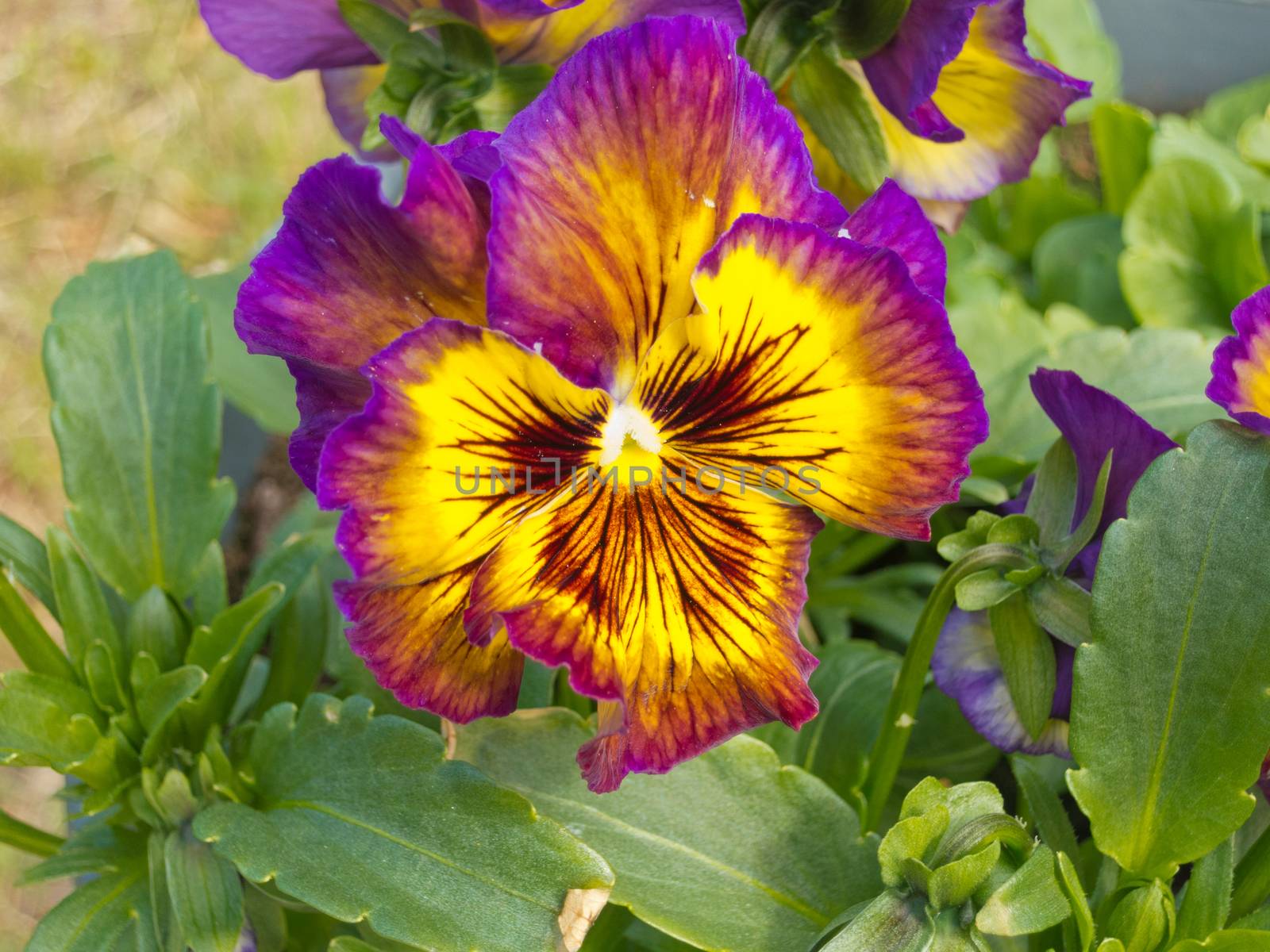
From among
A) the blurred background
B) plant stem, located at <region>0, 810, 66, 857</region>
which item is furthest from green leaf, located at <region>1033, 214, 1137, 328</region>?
the blurred background

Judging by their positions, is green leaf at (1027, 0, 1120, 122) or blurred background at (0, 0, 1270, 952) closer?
green leaf at (1027, 0, 1120, 122)

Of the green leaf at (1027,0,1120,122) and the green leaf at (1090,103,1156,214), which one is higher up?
the green leaf at (1027,0,1120,122)

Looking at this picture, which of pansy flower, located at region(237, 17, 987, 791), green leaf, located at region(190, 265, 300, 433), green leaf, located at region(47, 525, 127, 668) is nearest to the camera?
pansy flower, located at region(237, 17, 987, 791)

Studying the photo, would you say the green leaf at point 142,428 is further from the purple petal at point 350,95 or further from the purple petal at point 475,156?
the purple petal at point 475,156

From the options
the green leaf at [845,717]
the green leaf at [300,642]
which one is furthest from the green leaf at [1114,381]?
the green leaf at [300,642]

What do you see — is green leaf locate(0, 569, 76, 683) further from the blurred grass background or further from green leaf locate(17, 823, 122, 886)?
the blurred grass background

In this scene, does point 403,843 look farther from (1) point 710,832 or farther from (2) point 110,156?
(2) point 110,156
